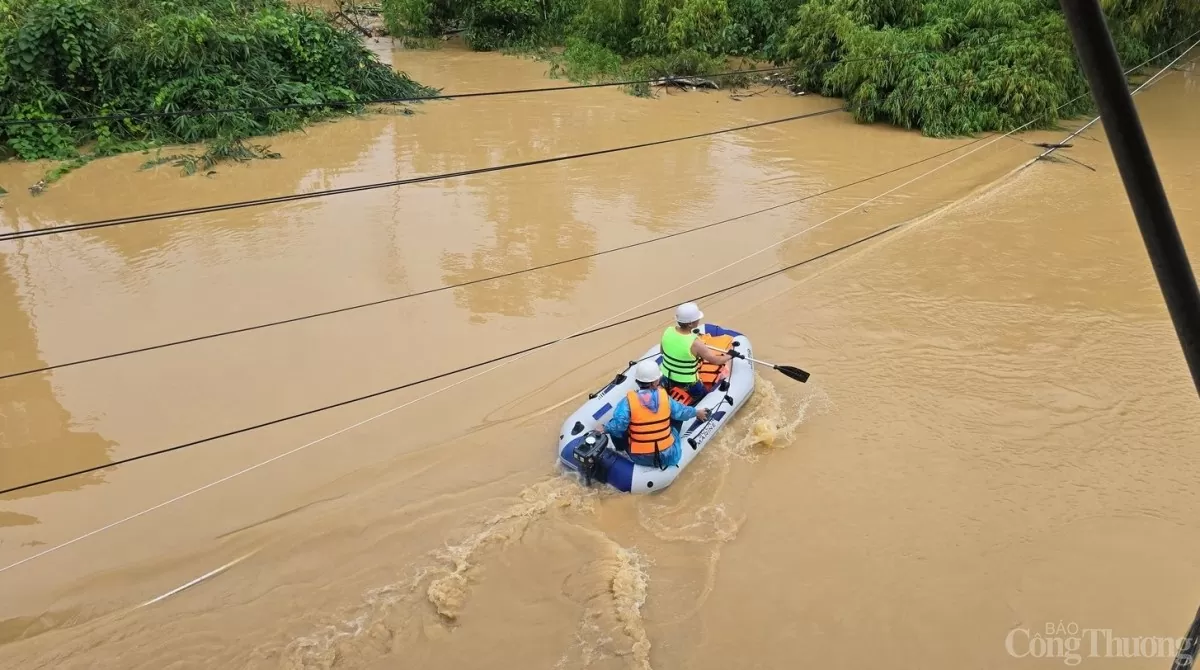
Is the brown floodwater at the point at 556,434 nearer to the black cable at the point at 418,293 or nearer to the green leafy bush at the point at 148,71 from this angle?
the black cable at the point at 418,293

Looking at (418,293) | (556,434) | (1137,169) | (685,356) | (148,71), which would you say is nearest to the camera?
(1137,169)

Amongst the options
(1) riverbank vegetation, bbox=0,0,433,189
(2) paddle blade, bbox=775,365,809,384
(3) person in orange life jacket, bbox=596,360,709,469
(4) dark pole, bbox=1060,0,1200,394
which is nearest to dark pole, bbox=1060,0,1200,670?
(4) dark pole, bbox=1060,0,1200,394

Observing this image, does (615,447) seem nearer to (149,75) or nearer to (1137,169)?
(1137,169)

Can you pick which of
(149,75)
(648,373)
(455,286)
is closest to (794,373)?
(648,373)

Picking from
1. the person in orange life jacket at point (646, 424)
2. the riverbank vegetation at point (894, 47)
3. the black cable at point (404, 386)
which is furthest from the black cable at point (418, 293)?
the person in orange life jacket at point (646, 424)

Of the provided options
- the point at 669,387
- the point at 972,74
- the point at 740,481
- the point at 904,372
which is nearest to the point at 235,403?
the point at 669,387

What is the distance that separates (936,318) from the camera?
7.88 meters

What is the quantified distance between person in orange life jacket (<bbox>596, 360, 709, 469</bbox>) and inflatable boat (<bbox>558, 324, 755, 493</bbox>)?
0.08 metres

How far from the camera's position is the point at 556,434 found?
20.6 feet

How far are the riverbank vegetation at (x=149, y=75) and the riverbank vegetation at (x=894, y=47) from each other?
5741 millimetres

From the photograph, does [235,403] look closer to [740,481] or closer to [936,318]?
[740,481]

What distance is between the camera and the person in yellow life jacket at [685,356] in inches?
237

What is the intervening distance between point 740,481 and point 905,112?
9.58 meters

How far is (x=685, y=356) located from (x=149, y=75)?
34.3 feet
